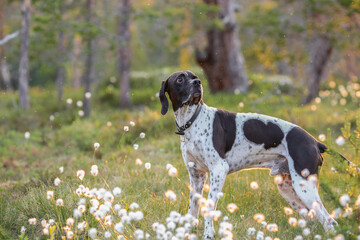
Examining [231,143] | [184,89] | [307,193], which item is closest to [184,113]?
[184,89]

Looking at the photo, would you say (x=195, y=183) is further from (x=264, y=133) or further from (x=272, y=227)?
(x=272, y=227)

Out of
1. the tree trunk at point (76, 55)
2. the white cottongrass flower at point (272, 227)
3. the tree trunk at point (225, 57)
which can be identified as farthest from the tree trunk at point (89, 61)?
the white cottongrass flower at point (272, 227)

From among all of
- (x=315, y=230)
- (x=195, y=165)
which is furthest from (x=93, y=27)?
(x=315, y=230)

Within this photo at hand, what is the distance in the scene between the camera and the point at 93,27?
10.7 meters

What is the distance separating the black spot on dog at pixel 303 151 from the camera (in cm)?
415

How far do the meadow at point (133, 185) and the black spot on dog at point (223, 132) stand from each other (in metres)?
0.61

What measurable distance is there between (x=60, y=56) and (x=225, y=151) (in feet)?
35.0

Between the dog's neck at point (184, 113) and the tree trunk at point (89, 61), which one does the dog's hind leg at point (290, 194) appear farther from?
the tree trunk at point (89, 61)

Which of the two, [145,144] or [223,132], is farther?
[145,144]

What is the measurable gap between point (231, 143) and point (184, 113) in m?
0.60

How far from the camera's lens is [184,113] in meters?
4.40

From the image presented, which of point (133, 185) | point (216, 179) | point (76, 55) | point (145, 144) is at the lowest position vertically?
point (76, 55)

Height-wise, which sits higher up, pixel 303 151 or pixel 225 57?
pixel 303 151

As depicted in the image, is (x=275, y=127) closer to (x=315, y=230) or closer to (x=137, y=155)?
(x=315, y=230)
